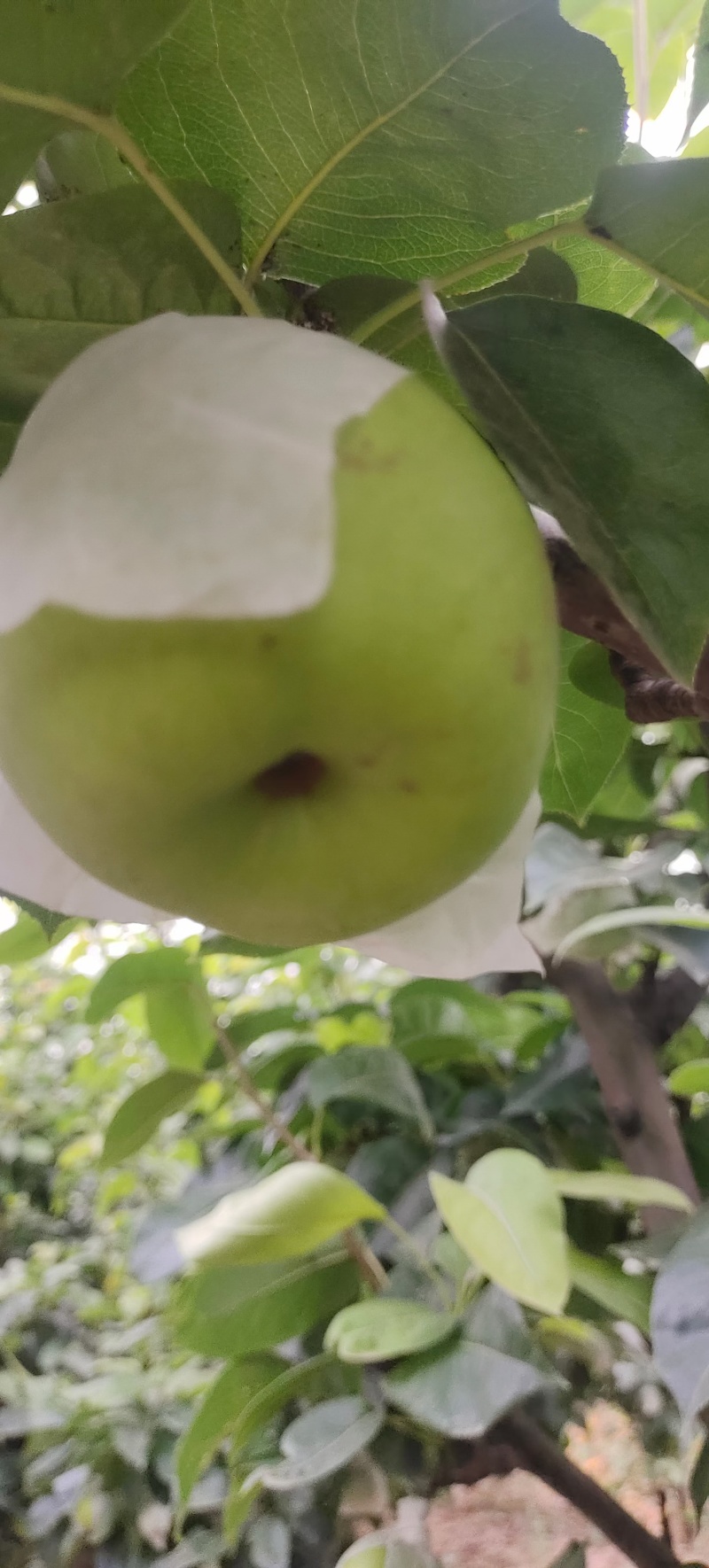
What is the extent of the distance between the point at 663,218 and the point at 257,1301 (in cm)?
80

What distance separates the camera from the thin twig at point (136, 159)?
261 millimetres

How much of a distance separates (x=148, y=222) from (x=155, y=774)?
0.56ft

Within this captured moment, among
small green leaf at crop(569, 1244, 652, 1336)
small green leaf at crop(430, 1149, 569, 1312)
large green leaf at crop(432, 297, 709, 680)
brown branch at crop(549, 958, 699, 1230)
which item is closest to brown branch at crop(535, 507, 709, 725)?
large green leaf at crop(432, 297, 709, 680)

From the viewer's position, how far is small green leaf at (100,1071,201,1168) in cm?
89

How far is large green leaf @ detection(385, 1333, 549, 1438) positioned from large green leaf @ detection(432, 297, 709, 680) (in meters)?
0.55

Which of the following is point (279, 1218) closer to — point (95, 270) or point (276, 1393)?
point (276, 1393)

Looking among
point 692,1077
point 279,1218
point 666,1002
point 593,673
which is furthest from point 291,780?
point 666,1002

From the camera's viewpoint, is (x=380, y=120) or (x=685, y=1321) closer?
(x=380, y=120)

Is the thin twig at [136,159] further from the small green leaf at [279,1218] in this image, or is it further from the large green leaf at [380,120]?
the small green leaf at [279,1218]

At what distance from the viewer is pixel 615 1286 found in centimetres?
70

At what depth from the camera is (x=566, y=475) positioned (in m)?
0.28

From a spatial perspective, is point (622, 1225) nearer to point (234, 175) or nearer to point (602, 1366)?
point (602, 1366)

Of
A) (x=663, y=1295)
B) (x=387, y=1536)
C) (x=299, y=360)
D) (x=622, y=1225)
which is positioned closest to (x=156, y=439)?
(x=299, y=360)

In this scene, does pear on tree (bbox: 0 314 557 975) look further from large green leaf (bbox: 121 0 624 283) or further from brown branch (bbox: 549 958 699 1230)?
brown branch (bbox: 549 958 699 1230)
